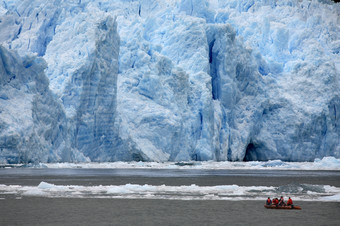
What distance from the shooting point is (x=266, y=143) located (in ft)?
154

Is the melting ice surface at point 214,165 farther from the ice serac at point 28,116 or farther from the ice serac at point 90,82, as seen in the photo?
the ice serac at point 28,116

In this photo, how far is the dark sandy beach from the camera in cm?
1170

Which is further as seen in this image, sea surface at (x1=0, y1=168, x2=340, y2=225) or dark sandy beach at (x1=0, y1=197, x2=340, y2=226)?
sea surface at (x1=0, y1=168, x2=340, y2=225)

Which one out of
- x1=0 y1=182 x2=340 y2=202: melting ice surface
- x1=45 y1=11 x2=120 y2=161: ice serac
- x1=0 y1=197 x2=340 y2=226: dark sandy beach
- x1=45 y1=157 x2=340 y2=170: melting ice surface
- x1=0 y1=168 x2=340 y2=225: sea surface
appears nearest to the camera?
x1=0 y1=197 x2=340 y2=226: dark sandy beach

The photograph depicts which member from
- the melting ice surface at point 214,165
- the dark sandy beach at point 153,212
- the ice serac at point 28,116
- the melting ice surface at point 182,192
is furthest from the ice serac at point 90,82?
the dark sandy beach at point 153,212

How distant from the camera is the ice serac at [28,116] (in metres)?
30.0

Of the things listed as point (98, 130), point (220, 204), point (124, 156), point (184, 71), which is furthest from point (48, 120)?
point (220, 204)

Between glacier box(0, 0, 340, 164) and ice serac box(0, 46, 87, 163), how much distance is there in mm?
66

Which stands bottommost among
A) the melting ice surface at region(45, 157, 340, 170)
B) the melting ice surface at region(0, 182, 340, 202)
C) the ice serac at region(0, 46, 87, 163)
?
the melting ice surface at region(0, 182, 340, 202)

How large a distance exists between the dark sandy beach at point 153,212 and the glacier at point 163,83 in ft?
53.0

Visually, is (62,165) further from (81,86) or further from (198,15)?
(198,15)

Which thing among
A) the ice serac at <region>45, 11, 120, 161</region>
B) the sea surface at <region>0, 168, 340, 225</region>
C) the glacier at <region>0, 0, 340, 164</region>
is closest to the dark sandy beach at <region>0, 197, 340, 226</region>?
the sea surface at <region>0, 168, 340, 225</region>

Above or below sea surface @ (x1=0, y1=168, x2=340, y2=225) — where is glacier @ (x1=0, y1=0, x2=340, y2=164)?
above

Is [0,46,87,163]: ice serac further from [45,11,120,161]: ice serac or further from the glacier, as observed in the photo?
[45,11,120,161]: ice serac
